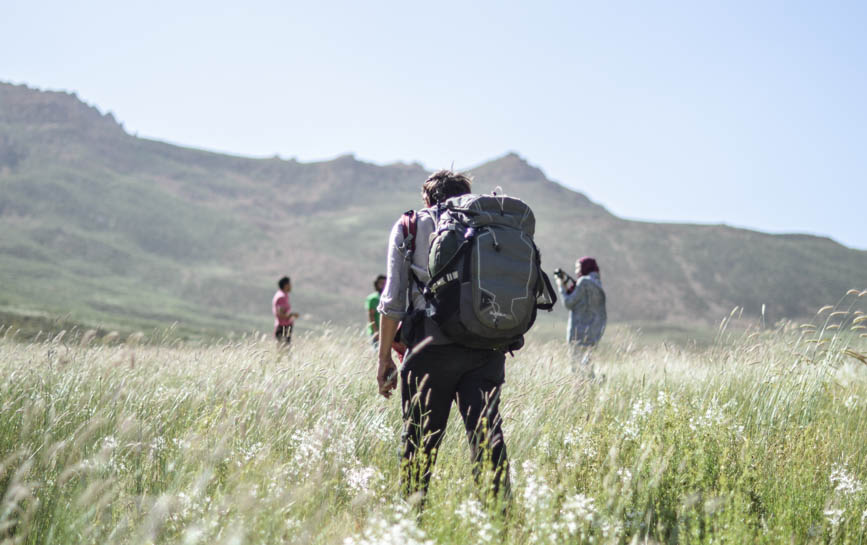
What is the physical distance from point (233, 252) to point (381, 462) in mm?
117404

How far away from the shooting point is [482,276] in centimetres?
292

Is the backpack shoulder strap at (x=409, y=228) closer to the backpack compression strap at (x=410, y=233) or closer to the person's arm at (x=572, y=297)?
the backpack compression strap at (x=410, y=233)

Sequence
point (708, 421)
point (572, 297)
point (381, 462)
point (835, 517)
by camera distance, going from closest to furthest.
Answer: point (835, 517), point (381, 462), point (708, 421), point (572, 297)

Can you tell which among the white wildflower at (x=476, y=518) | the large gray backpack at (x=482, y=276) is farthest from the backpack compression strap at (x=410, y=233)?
the white wildflower at (x=476, y=518)

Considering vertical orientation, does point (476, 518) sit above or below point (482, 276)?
below

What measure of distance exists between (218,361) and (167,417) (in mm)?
2045

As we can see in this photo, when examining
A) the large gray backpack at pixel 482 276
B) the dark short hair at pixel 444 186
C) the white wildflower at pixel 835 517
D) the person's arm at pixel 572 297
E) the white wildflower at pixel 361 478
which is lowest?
the white wildflower at pixel 361 478

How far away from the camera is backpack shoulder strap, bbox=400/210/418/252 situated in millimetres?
3207

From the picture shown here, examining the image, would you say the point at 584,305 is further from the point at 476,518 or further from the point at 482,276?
the point at 476,518

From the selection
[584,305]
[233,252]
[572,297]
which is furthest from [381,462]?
[233,252]

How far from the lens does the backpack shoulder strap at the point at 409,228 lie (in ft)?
10.5

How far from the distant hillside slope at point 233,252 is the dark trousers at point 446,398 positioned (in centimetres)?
6060

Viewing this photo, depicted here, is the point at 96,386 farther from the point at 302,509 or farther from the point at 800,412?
the point at 800,412

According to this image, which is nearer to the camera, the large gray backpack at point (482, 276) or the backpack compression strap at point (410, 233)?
the large gray backpack at point (482, 276)
